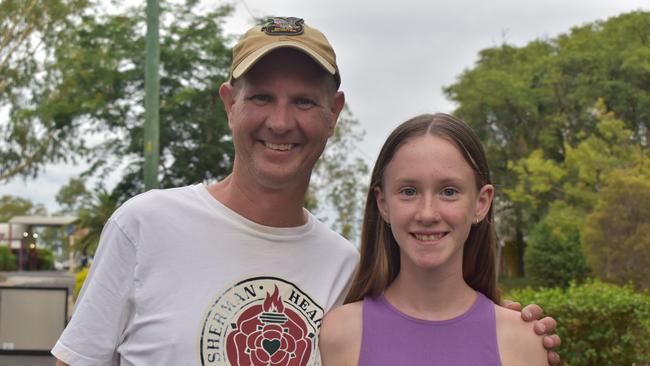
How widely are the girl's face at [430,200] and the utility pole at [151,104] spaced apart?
284 inches

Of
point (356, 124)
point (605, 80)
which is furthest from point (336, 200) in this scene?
point (605, 80)

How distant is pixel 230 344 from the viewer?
2.54 m

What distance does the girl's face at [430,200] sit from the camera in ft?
8.21

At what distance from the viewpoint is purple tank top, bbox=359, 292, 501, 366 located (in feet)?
8.07

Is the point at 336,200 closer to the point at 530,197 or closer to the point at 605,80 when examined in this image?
the point at 530,197

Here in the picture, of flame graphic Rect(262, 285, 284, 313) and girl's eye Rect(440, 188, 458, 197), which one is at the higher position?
girl's eye Rect(440, 188, 458, 197)

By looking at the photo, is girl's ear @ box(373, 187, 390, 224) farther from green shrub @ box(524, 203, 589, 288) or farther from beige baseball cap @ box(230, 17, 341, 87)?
green shrub @ box(524, 203, 589, 288)

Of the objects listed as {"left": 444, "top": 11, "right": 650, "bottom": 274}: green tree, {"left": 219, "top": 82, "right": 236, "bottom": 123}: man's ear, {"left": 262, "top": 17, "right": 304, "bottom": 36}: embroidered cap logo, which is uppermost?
{"left": 444, "top": 11, "right": 650, "bottom": 274}: green tree

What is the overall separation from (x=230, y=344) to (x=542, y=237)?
25668 mm

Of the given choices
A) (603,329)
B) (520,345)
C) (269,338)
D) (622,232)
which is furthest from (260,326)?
(622,232)

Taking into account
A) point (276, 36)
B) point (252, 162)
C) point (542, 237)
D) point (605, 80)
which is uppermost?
point (605, 80)

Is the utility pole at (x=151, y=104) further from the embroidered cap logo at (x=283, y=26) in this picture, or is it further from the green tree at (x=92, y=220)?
the green tree at (x=92, y=220)

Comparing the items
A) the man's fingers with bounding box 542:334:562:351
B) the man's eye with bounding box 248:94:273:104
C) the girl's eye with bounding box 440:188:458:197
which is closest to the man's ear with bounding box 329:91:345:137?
the man's eye with bounding box 248:94:273:104

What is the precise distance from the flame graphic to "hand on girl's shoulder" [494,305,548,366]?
663 mm
